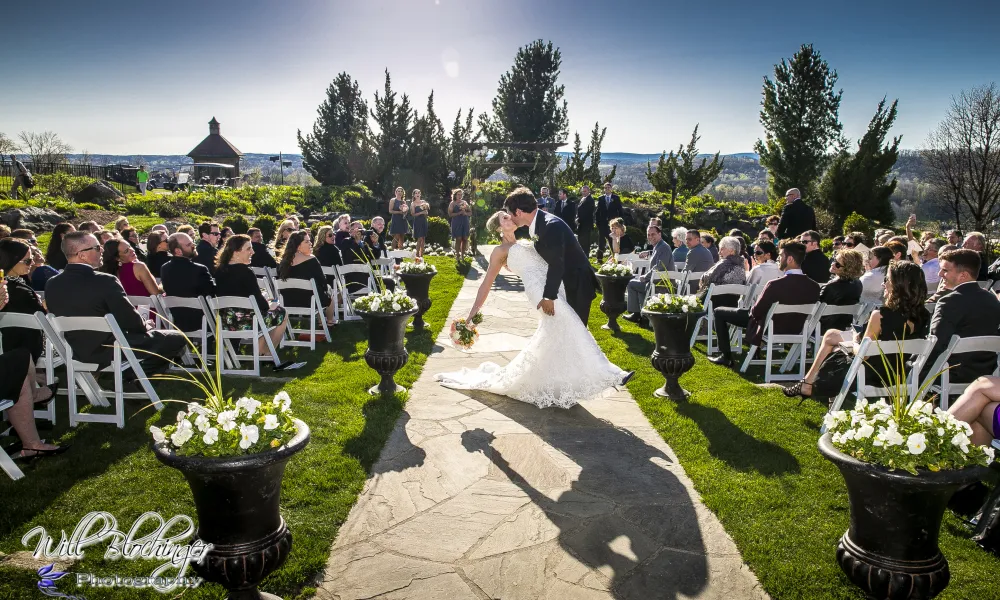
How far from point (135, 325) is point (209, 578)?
11.3 feet

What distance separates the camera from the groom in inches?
225

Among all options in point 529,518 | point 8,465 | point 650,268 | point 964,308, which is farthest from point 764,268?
point 8,465

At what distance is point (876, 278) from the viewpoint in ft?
23.0

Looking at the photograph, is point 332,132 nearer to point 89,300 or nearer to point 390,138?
point 390,138

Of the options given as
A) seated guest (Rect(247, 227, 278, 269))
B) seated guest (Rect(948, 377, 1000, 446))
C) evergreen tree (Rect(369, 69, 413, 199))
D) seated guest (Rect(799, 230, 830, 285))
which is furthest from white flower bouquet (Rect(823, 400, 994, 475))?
evergreen tree (Rect(369, 69, 413, 199))

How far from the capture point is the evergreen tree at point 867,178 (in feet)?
81.7

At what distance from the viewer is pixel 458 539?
3.70 metres

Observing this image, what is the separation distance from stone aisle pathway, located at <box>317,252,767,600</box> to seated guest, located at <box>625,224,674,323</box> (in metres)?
4.12

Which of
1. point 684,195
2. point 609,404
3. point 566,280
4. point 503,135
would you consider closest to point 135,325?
point 566,280

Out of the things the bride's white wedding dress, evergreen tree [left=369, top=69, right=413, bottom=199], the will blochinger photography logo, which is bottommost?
the will blochinger photography logo

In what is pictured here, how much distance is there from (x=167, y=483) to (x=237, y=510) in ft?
6.26

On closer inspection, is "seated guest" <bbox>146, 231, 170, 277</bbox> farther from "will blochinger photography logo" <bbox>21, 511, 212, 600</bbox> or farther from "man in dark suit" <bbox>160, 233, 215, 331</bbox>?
"will blochinger photography logo" <bbox>21, 511, 212, 600</bbox>

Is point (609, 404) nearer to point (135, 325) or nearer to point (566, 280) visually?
point (566, 280)

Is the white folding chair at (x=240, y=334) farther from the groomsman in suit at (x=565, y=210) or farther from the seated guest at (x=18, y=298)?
the groomsman in suit at (x=565, y=210)
